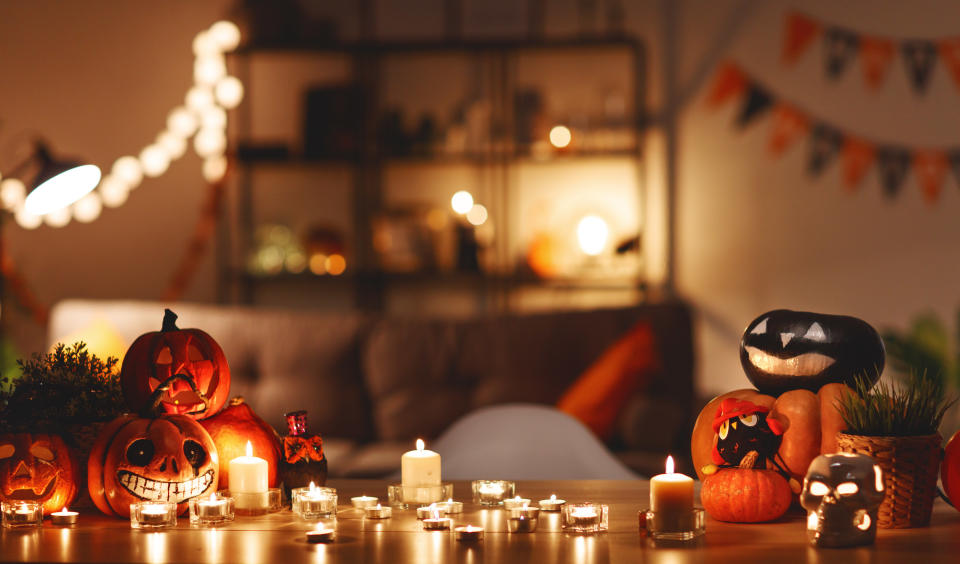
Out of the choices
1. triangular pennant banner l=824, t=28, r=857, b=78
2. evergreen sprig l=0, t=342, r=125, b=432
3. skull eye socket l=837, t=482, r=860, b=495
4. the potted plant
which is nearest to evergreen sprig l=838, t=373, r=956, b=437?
the potted plant

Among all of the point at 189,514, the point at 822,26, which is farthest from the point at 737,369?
the point at 189,514

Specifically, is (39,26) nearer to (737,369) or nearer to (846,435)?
(737,369)

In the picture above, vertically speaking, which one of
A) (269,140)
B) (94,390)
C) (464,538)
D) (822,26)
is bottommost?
(464,538)

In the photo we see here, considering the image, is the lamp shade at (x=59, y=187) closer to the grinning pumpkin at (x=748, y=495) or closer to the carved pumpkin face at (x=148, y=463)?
the carved pumpkin face at (x=148, y=463)

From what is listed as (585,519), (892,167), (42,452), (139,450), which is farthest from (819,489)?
(892,167)

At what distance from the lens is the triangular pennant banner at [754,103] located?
12.9ft

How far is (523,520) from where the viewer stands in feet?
3.41

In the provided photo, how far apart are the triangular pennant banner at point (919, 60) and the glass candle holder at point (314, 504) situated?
333 cm

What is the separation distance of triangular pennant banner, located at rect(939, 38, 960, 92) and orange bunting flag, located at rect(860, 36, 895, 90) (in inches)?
6.9

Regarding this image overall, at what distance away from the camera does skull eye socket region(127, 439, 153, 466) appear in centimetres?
108

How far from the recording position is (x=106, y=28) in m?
4.18

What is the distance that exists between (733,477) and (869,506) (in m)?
0.15

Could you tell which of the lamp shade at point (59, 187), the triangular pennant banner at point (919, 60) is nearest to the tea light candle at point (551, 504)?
the lamp shade at point (59, 187)

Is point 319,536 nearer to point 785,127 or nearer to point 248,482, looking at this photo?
point 248,482
